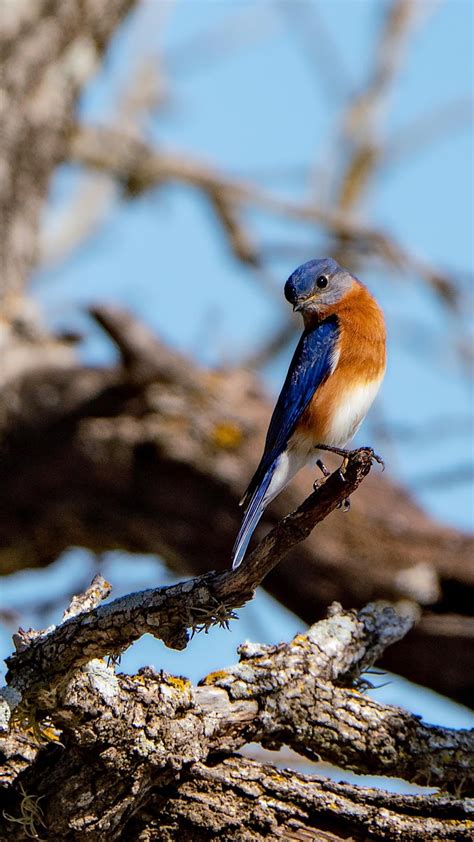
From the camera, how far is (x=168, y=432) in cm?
790

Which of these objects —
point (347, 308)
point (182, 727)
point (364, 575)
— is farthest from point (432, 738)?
point (364, 575)

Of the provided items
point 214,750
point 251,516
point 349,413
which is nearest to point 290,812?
point 214,750

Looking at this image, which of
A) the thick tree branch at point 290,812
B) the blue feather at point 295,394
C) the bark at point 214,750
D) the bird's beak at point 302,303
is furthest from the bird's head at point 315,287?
the thick tree branch at point 290,812

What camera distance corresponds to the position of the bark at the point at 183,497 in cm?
738

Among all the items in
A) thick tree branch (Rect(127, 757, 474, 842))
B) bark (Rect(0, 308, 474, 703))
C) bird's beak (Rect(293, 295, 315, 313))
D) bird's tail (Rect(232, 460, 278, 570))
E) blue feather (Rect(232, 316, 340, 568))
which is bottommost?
thick tree branch (Rect(127, 757, 474, 842))

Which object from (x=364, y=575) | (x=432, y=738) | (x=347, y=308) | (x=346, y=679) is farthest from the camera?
(x=364, y=575)

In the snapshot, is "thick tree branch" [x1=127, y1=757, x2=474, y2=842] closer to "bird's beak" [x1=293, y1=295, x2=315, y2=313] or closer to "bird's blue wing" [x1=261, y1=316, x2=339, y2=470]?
"bird's blue wing" [x1=261, y1=316, x2=339, y2=470]

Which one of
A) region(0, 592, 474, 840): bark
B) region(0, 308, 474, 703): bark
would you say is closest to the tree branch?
region(0, 308, 474, 703): bark

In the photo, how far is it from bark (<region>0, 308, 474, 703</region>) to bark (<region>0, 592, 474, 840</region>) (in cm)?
310

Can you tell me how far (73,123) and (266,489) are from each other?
5.90 m

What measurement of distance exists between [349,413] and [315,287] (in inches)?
31.5

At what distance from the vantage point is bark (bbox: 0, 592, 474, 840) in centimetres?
356

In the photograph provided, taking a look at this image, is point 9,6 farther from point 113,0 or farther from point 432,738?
point 432,738

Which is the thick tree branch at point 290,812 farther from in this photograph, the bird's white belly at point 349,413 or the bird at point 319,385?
the bird's white belly at point 349,413
